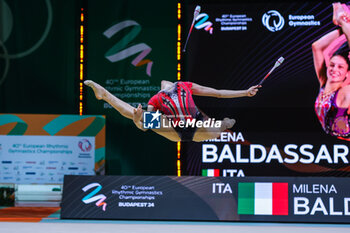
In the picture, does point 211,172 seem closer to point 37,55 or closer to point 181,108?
point 181,108

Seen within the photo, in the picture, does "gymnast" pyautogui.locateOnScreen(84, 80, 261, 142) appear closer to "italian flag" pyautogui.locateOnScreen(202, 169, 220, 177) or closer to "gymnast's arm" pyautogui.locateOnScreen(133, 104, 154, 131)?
"gymnast's arm" pyautogui.locateOnScreen(133, 104, 154, 131)

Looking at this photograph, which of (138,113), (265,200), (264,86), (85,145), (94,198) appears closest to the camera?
(265,200)

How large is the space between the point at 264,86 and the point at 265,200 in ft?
4.37

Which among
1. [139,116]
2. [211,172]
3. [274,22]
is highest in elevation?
[274,22]

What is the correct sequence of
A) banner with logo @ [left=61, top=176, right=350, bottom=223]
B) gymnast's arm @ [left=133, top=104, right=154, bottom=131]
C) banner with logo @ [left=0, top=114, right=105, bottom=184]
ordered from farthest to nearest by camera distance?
banner with logo @ [left=0, top=114, right=105, bottom=184], gymnast's arm @ [left=133, top=104, right=154, bottom=131], banner with logo @ [left=61, top=176, right=350, bottom=223]

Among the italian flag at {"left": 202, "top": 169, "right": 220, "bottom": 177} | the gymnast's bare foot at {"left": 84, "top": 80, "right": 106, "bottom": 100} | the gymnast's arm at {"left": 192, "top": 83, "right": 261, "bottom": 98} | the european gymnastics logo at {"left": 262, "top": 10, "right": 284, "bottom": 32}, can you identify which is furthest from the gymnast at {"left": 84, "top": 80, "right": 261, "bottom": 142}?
the european gymnastics logo at {"left": 262, "top": 10, "right": 284, "bottom": 32}

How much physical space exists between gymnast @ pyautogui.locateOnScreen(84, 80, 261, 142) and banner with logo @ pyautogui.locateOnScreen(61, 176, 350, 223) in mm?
771

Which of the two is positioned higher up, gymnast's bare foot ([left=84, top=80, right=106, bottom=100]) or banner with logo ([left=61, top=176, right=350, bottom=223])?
gymnast's bare foot ([left=84, top=80, right=106, bottom=100])

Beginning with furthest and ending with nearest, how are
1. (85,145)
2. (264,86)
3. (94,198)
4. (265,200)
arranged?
(85,145), (264,86), (94,198), (265,200)

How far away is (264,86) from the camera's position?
5559 mm

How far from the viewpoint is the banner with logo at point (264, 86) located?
18.1 ft

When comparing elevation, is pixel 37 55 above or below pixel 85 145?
above

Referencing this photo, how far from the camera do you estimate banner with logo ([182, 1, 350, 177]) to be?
18.1ft

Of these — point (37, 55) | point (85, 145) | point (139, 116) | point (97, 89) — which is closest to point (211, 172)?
point (139, 116)
